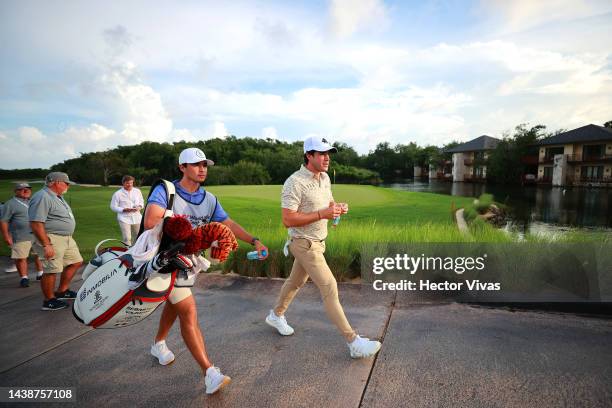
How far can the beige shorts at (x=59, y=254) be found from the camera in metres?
4.07

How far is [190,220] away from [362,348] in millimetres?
1721

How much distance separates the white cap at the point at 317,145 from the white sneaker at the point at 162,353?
2.06 metres

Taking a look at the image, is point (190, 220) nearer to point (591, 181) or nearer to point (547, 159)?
point (591, 181)

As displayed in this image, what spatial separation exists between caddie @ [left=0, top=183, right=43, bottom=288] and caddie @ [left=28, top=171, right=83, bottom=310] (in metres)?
1.63

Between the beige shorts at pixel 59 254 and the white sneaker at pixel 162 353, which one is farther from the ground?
the beige shorts at pixel 59 254

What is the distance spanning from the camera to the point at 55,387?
262cm

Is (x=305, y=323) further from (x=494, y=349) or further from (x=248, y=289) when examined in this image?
(x=494, y=349)

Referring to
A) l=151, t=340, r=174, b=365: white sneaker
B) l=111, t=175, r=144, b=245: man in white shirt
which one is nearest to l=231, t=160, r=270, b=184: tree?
l=111, t=175, r=144, b=245: man in white shirt

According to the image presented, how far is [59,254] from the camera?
13.6ft

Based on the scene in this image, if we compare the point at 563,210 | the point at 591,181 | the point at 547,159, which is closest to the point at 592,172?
the point at 591,181

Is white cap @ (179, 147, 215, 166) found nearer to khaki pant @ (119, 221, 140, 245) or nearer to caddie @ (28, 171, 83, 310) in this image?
caddie @ (28, 171, 83, 310)

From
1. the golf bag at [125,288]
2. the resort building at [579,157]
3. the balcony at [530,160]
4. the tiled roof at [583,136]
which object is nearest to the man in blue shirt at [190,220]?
the golf bag at [125,288]

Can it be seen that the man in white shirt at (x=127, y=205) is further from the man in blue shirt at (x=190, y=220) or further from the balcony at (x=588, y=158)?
the balcony at (x=588, y=158)

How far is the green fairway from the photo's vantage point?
528 centimetres
